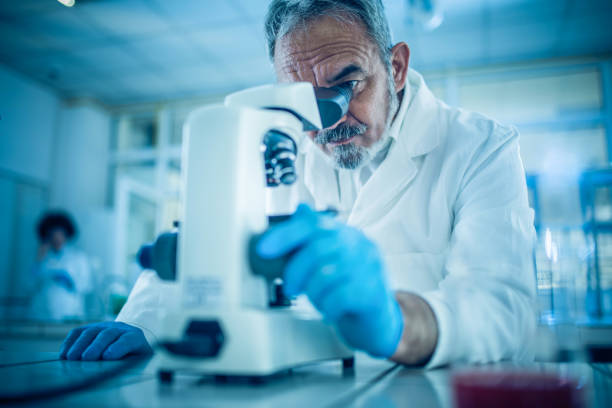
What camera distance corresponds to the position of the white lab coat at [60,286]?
4.06 metres

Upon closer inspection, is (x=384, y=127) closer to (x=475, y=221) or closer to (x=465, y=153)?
(x=465, y=153)

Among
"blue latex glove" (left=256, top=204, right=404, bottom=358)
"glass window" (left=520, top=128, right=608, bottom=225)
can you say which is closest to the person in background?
"blue latex glove" (left=256, top=204, right=404, bottom=358)

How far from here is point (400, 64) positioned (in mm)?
1416

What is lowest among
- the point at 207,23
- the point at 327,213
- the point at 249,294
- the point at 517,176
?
the point at 249,294

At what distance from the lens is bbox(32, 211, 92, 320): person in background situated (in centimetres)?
408

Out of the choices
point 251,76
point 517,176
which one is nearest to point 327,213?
point 517,176

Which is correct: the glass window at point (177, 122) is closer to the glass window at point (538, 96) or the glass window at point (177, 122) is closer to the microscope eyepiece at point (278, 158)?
the glass window at point (538, 96)

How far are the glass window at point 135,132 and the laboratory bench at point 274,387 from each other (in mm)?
5875

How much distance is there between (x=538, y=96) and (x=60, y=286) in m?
5.14

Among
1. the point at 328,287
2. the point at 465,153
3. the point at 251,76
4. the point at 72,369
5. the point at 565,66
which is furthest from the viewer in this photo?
the point at 251,76

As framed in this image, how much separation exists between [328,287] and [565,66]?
5331mm

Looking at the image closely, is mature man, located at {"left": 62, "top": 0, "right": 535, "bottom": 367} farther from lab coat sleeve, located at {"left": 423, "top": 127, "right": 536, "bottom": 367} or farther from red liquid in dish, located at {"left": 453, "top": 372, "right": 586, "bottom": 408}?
red liquid in dish, located at {"left": 453, "top": 372, "right": 586, "bottom": 408}

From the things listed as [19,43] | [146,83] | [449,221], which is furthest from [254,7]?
[449,221]

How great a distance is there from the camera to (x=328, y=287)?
0.56 m
